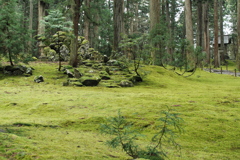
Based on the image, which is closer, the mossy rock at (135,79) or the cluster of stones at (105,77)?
the cluster of stones at (105,77)

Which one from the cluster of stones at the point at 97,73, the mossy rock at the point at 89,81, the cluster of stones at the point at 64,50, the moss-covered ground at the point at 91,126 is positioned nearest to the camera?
the moss-covered ground at the point at 91,126

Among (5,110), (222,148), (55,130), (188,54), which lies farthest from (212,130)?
(188,54)

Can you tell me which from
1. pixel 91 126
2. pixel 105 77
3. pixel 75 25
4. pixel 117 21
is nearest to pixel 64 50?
pixel 117 21

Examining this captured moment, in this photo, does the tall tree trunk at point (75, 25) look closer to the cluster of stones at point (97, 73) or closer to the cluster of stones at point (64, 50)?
the cluster of stones at point (97, 73)

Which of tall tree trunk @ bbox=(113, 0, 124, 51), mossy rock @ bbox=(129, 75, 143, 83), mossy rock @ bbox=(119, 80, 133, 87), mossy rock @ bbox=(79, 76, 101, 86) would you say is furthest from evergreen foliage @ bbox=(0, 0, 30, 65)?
tall tree trunk @ bbox=(113, 0, 124, 51)

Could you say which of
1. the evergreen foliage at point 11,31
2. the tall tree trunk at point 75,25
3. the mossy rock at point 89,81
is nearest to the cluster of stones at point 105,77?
the mossy rock at point 89,81

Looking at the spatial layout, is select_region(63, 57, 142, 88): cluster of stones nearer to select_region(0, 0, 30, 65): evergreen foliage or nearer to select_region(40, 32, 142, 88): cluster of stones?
select_region(40, 32, 142, 88): cluster of stones

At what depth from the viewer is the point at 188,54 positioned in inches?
543

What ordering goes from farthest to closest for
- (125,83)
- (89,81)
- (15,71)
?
1. (15,71)
2. (125,83)
3. (89,81)

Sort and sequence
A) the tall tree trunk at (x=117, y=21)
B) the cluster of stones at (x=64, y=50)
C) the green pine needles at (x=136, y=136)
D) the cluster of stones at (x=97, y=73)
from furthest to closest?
1. the cluster of stones at (x=64, y=50)
2. the tall tree trunk at (x=117, y=21)
3. the cluster of stones at (x=97, y=73)
4. the green pine needles at (x=136, y=136)

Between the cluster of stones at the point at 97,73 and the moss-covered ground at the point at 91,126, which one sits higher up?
the cluster of stones at the point at 97,73

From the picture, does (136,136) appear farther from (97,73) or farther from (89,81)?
(97,73)

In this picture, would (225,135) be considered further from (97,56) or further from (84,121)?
(97,56)

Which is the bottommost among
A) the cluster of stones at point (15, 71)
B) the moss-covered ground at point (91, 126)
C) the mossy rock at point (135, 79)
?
the moss-covered ground at point (91, 126)
